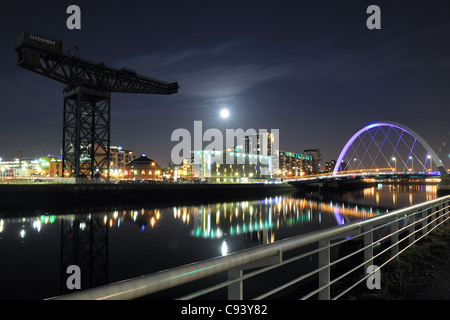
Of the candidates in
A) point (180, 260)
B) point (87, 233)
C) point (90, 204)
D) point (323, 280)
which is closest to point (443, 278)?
point (323, 280)

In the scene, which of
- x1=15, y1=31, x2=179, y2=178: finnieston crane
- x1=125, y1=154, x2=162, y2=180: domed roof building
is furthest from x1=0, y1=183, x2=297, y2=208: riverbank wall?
x1=125, y1=154, x2=162, y2=180: domed roof building

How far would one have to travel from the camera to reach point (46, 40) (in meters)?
40.8

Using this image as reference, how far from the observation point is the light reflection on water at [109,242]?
13.4 m

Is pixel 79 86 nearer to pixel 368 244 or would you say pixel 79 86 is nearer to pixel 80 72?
pixel 80 72

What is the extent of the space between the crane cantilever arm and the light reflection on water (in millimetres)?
19850

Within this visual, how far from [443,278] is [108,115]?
46.9 m

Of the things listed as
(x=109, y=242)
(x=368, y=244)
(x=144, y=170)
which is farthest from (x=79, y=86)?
(x=144, y=170)

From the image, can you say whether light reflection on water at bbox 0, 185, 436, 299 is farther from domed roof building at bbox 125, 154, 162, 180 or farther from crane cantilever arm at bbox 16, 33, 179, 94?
domed roof building at bbox 125, 154, 162, 180

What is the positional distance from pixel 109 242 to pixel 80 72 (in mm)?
32338

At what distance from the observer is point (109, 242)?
20578mm

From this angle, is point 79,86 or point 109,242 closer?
point 109,242

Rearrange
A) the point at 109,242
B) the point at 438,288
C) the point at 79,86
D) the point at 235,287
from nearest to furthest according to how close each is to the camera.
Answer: the point at 235,287, the point at 438,288, the point at 109,242, the point at 79,86

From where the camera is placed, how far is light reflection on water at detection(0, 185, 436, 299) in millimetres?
13445

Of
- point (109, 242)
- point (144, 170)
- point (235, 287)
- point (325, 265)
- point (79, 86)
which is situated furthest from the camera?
point (144, 170)
